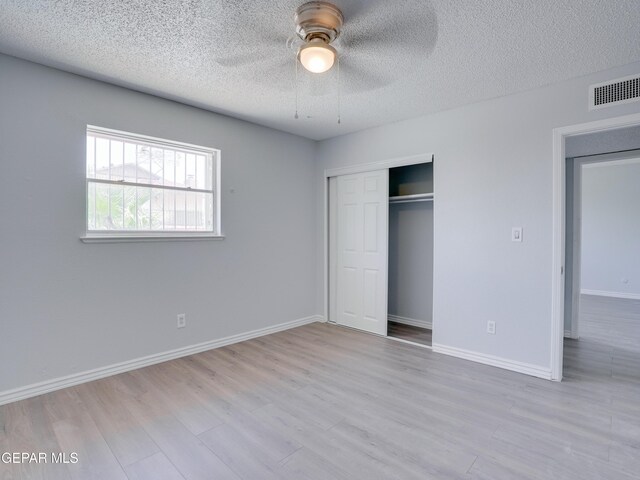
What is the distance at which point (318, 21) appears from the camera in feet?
6.32

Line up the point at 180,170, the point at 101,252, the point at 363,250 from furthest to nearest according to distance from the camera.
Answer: the point at 363,250 < the point at 180,170 < the point at 101,252

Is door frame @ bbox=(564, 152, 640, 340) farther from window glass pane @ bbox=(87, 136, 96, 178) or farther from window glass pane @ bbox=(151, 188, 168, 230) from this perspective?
window glass pane @ bbox=(87, 136, 96, 178)

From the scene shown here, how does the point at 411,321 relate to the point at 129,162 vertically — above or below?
below

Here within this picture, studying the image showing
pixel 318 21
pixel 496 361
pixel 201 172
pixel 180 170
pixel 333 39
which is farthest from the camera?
pixel 201 172

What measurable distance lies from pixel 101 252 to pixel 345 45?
8.53ft

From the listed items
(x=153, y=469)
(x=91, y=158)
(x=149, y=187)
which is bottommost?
(x=153, y=469)

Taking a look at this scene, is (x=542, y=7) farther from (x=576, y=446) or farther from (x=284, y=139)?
(x=284, y=139)

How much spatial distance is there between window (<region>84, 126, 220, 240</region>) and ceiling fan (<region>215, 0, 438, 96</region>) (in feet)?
4.01

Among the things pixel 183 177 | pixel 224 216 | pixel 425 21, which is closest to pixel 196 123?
pixel 183 177

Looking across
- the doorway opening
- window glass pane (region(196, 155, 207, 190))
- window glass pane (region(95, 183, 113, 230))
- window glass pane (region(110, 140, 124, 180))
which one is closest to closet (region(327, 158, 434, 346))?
the doorway opening

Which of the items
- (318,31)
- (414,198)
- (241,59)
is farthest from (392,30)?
(414,198)

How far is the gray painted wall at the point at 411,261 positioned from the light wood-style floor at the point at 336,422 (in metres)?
1.33

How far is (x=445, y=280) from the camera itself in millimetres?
3533

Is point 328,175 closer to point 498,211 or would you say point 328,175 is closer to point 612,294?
point 498,211
